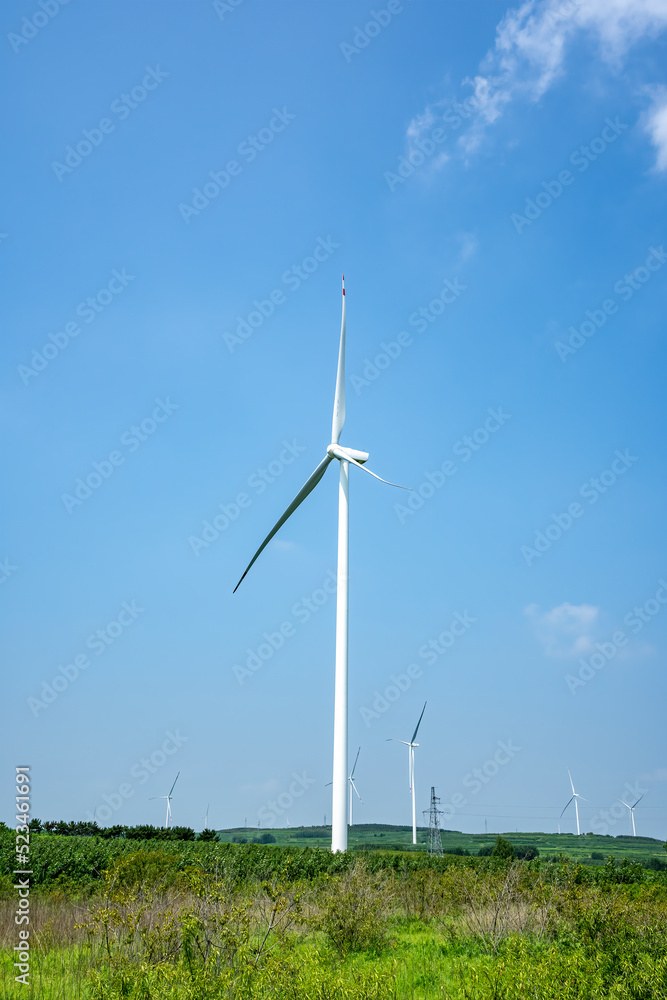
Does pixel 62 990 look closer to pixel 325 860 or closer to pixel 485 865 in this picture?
pixel 325 860

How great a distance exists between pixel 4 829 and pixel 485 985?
21.8m

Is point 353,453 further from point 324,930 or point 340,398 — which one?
point 324,930

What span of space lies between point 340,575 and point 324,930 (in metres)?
14.9

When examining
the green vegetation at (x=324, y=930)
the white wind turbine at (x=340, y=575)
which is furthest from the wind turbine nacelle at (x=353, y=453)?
the green vegetation at (x=324, y=930)

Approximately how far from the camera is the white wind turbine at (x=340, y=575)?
26281 mm

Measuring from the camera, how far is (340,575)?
28891 millimetres

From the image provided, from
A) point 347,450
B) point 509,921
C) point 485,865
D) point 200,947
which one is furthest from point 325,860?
point 347,450

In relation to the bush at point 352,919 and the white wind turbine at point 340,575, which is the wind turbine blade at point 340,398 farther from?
the bush at point 352,919

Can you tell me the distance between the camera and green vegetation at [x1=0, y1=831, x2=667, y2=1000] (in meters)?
9.91

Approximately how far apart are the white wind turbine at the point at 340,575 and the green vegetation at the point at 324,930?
2803 millimetres

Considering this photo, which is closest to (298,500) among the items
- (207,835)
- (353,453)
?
(353,453)

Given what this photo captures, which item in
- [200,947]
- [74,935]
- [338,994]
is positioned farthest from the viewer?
Answer: [74,935]

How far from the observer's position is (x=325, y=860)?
2219 centimetres

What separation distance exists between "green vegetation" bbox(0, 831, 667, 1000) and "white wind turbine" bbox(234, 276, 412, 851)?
110 inches
